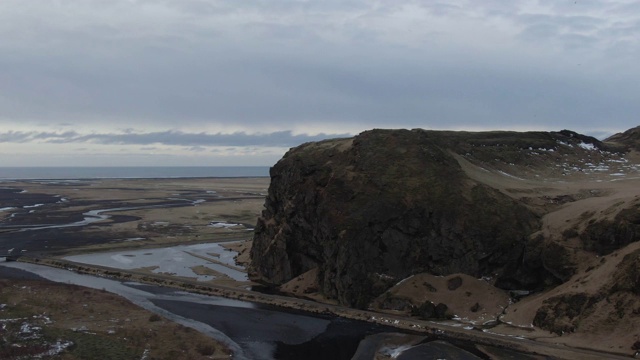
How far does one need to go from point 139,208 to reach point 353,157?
344 feet

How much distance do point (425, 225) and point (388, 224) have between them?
163 inches

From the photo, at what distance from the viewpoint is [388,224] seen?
58.9m

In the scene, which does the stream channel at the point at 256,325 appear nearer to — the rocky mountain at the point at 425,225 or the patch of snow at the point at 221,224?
the rocky mountain at the point at 425,225

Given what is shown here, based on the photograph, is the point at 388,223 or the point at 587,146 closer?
the point at 388,223

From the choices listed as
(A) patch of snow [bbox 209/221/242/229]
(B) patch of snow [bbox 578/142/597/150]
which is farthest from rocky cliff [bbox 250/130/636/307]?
(A) patch of snow [bbox 209/221/242/229]

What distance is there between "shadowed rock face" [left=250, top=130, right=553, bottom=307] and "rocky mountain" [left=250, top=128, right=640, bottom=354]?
13 centimetres

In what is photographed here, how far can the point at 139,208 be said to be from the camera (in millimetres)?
155000

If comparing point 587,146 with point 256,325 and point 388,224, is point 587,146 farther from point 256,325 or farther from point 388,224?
point 256,325

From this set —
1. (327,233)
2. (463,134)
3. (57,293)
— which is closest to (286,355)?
(327,233)

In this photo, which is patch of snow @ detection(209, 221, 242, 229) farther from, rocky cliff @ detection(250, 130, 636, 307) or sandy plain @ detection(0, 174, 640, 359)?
rocky cliff @ detection(250, 130, 636, 307)

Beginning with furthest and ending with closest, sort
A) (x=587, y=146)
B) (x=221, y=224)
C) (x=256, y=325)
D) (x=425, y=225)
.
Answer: (x=221, y=224), (x=587, y=146), (x=425, y=225), (x=256, y=325)

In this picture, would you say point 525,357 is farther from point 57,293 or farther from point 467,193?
point 57,293

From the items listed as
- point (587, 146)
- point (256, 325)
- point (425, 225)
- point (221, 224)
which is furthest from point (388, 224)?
point (221, 224)

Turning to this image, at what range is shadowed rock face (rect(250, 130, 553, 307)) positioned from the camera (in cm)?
5616
